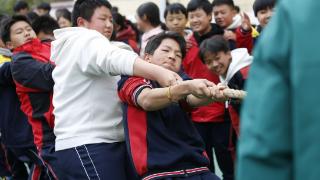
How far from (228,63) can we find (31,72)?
5.28ft

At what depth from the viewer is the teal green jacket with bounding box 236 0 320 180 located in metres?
1.38

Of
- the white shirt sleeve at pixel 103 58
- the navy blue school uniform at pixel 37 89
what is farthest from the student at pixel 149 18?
the white shirt sleeve at pixel 103 58

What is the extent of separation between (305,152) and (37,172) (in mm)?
3504

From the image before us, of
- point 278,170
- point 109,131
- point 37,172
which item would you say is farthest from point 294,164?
point 37,172

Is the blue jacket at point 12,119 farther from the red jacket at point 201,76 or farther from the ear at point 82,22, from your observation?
the red jacket at point 201,76

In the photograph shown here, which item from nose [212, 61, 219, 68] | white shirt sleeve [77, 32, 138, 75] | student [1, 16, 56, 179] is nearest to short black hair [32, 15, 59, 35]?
student [1, 16, 56, 179]

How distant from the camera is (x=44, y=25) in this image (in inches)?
210

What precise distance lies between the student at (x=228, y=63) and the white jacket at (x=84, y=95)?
1.44m

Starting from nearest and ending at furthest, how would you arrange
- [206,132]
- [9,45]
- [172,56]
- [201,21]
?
1. [172,56]
2. [9,45]
3. [206,132]
4. [201,21]

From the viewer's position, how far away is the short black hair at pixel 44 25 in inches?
209

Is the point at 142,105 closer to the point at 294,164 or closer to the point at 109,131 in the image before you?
the point at 109,131

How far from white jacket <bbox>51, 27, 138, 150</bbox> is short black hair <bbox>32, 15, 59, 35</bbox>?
1744 millimetres

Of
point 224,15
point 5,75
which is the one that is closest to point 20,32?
point 5,75

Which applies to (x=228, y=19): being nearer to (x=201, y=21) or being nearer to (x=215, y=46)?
(x=201, y=21)
